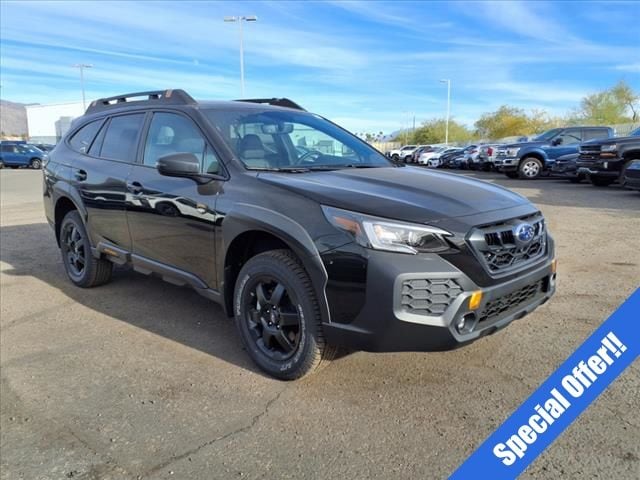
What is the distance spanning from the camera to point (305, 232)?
278 cm

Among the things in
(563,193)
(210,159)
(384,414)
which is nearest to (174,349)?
(210,159)

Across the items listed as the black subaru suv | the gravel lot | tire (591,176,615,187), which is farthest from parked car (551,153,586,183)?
the black subaru suv

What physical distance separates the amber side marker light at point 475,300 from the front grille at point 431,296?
0.07 meters

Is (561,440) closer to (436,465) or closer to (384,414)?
(436,465)

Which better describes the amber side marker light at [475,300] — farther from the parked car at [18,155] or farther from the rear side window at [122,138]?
the parked car at [18,155]

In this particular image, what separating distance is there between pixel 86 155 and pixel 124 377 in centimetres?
264

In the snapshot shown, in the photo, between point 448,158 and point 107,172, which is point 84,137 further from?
point 448,158

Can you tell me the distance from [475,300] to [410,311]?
35 cm

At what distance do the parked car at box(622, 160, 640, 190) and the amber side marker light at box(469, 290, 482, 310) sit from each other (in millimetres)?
9403

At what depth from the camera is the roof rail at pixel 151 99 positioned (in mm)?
4001

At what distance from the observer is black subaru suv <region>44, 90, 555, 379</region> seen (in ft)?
8.43

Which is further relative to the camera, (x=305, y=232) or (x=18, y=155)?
(x=18, y=155)

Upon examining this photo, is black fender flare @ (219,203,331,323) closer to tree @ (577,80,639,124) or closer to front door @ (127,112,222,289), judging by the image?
front door @ (127,112,222,289)

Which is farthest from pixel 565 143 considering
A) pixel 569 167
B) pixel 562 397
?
pixel 562 397
